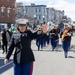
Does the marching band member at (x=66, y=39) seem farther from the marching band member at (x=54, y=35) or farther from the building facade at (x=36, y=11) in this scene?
the building facade at (x=36, y=11)

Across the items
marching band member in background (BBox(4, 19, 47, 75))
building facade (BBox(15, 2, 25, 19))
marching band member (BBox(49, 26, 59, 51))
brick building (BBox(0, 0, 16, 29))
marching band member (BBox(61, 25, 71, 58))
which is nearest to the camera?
marching band member in background (BBox(4, 19, 47, 75))

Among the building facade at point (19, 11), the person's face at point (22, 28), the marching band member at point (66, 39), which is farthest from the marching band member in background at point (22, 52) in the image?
the building facade at point (19, 11)

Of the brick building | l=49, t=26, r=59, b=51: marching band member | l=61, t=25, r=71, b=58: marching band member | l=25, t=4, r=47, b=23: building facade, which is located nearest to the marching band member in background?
l=61, t=25, r=71, b=58: marching band member

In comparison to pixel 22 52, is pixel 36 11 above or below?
above

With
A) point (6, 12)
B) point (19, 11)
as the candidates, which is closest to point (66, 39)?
point (6, 12)

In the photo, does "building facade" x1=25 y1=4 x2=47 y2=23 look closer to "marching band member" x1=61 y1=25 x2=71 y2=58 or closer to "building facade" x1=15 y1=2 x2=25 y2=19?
"building facade" x1=15 y1=2 x2=25 y2=19

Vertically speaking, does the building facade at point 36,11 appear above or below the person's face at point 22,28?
above

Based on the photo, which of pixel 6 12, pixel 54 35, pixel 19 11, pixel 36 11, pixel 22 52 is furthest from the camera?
pixel 36 11

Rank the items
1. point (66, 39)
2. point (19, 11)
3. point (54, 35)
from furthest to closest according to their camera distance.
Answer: point (19, 11), point (54, 35), point (66, 39)

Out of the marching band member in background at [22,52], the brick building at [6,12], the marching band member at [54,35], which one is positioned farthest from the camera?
the brick building at [6,12]

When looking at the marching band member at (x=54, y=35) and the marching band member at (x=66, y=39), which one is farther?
the marching band member at (x=54, y=35)

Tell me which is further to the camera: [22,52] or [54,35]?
[54,35]

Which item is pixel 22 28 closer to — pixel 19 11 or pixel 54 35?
pixel 54 35

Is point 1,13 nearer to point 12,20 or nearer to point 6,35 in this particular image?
point 12,20
